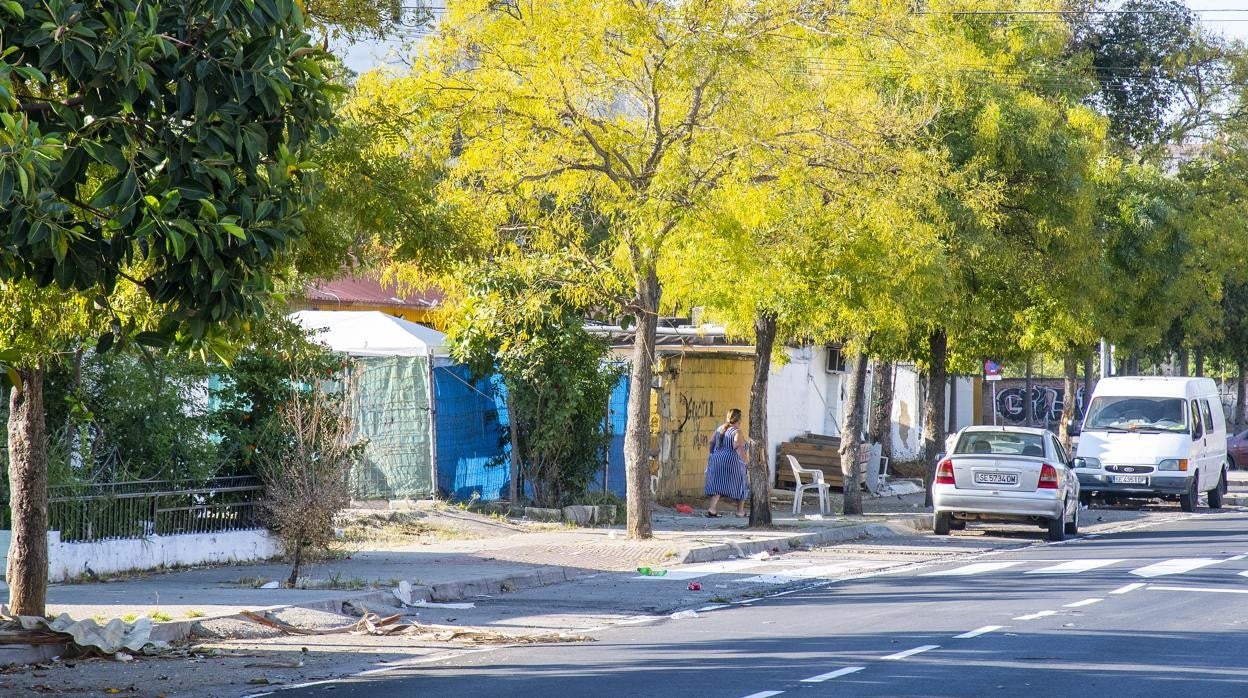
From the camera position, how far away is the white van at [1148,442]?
27.1 meters

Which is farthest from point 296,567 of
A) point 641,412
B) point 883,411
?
point 883,411

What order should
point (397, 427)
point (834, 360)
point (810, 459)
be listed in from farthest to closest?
point (834, 360), point (810, 459), point (397, 427)

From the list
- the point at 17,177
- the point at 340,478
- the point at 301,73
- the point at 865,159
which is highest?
the point at 865,159

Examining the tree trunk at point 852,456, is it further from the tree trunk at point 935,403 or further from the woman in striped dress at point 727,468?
the tree trunk at point 935,403

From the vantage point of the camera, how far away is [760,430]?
21.9m

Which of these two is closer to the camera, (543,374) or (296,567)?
(296,567)

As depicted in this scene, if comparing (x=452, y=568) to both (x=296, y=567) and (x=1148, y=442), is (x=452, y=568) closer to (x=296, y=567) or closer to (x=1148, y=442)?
(x=296, y=567)

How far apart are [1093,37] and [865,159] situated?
28.4m

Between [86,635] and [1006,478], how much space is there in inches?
561

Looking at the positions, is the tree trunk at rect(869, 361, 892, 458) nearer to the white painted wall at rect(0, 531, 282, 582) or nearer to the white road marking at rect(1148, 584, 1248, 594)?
the white road marking at rect(1148, 584, 1248, 594)

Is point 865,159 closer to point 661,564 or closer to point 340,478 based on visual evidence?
point 661,564

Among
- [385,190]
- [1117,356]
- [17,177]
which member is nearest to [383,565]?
[385,190]

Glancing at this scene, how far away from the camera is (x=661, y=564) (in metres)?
17.3

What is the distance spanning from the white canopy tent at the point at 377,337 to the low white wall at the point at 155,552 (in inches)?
241
